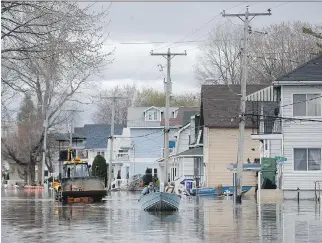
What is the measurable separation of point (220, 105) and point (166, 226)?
127 feet

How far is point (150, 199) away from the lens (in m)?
36.8

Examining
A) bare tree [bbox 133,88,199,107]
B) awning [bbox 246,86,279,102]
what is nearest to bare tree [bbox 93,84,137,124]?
bare tree [bbox 133,88,199,107]

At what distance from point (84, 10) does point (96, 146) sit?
329 ft

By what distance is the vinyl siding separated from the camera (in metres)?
64.7

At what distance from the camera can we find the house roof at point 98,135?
402ft

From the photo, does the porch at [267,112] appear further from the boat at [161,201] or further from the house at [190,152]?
the house at [190,152]

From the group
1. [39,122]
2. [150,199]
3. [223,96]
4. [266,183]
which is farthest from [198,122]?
[150,199]

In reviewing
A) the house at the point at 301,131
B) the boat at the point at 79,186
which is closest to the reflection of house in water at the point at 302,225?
the house at the point at 301,131

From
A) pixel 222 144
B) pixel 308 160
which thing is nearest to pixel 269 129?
pixel 308 160

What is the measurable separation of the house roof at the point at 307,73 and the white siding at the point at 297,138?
514 millimetres

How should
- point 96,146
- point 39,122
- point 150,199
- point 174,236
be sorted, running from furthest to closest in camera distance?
point 96,146 < point 39,122 < point 150,199 < point 174,236

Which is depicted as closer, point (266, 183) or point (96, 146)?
point (266, 183)

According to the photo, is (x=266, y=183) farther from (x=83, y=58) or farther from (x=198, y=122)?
(x=83, y=58)

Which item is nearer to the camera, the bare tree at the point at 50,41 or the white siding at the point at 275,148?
the bare tree at the point at 50,41
